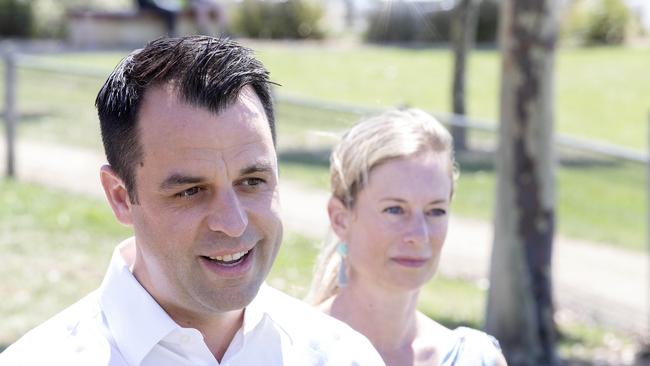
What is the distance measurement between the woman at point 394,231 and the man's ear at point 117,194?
3.89 feet

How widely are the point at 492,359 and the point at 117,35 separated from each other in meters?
28.3

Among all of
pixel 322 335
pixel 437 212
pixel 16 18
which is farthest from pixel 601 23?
pixel 322 335

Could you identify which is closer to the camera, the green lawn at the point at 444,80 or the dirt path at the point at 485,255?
the dirt path at the point at 485,255

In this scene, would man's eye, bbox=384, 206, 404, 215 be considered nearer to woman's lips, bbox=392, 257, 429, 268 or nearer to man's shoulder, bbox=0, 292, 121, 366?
woman's lips, bbox=392, 257, 429, 268

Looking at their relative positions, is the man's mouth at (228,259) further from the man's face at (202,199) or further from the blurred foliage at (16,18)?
the blurred foliage at (16,18)

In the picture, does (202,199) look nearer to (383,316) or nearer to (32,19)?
(383,316)

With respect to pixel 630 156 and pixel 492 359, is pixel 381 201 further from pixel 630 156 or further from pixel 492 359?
pixel 630 156

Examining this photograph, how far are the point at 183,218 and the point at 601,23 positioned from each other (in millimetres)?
32799

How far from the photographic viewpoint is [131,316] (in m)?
2.00

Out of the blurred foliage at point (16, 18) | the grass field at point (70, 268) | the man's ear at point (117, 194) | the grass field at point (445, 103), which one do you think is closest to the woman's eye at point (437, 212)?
the grass field at point (445, 103)

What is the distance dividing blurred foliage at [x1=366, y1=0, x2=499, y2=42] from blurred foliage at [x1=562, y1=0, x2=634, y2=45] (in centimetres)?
225

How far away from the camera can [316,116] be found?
12.2m

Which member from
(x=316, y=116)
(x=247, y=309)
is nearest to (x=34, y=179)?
A: (x=316, y=116)

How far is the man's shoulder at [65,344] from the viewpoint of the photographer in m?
1.92
